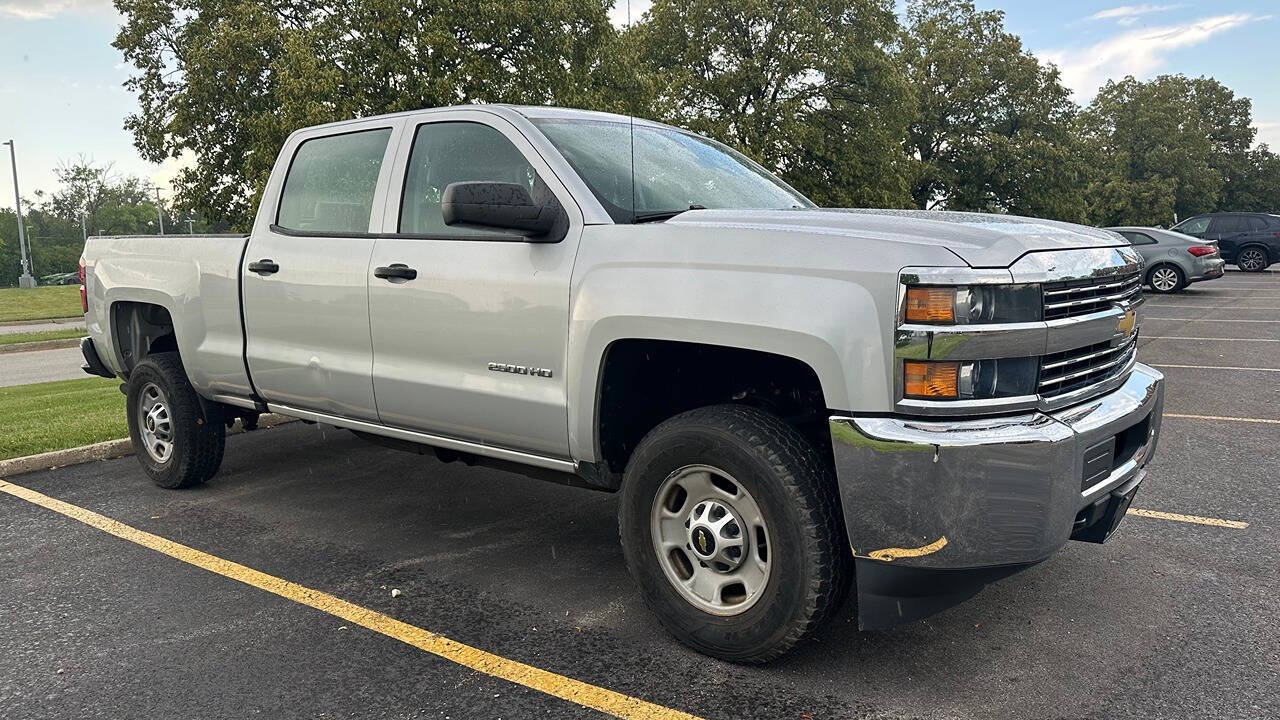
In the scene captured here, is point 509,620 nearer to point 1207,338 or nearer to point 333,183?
point 333,183

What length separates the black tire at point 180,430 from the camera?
561cm

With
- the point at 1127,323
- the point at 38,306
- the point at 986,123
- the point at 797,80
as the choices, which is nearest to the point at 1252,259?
the point at 797,80

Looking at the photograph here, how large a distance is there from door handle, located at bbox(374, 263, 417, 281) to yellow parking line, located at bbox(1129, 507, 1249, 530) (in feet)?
12.7

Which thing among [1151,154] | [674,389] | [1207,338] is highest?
[1151,154]

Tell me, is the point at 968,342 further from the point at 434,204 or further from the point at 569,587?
the point at 434,204

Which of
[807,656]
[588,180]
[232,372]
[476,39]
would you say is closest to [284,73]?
[476,39]

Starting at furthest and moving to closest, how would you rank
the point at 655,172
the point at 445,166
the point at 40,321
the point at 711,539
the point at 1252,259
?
1. the point at 40,321
2. the point at 1252,259
3. the point at 445,166
4. the point at 655,172
5. the point at 711,539

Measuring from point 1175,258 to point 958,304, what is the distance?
68.0 ft

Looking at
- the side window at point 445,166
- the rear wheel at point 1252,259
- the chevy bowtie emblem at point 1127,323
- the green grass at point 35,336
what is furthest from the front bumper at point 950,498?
the rear wheel at point 1252,259

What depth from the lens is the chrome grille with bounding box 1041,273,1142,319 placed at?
3002 mm

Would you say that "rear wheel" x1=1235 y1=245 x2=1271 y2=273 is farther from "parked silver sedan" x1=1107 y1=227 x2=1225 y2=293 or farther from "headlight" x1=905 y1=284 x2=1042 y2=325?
"headlight" x1=905 y1=284 x2=1042 y2=325

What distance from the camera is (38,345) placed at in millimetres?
20516

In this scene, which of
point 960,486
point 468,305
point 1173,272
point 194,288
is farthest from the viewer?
point 1173,272

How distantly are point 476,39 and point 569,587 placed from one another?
63.6 feet
